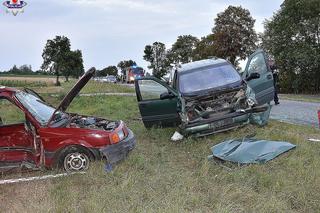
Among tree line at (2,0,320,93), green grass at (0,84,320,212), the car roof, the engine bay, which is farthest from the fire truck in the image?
green grass at (0,84,320,212)

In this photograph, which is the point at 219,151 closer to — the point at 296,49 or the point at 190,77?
the point at 190,77

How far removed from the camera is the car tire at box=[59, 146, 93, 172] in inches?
287

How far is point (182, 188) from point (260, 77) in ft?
20.6

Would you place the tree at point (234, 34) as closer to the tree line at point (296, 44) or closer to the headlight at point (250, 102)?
the tree line at point (296, 44)

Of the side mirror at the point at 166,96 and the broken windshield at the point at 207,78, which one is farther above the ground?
the broken windshield at the point at 207,78

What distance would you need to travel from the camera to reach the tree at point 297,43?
1478 inches

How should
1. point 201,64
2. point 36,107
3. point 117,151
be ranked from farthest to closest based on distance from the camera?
1. point 201,64
2. point 36,107
3. point 117,151

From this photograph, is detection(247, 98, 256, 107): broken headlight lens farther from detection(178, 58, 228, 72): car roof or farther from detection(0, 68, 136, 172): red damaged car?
detection(0, 68, 136, 172): red damaged car

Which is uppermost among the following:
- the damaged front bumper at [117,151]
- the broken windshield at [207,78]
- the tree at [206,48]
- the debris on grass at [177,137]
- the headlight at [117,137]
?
the tree at [206,48]

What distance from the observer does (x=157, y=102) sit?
36.4 feet

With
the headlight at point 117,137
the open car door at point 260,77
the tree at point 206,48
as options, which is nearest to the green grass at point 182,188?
the headlight at point 117,137

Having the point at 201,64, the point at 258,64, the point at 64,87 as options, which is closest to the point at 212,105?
the point at 201,64

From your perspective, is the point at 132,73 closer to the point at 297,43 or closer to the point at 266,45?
the point at 266,45

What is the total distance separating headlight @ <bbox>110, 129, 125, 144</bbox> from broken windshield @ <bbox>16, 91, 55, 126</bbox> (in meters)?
1.21
